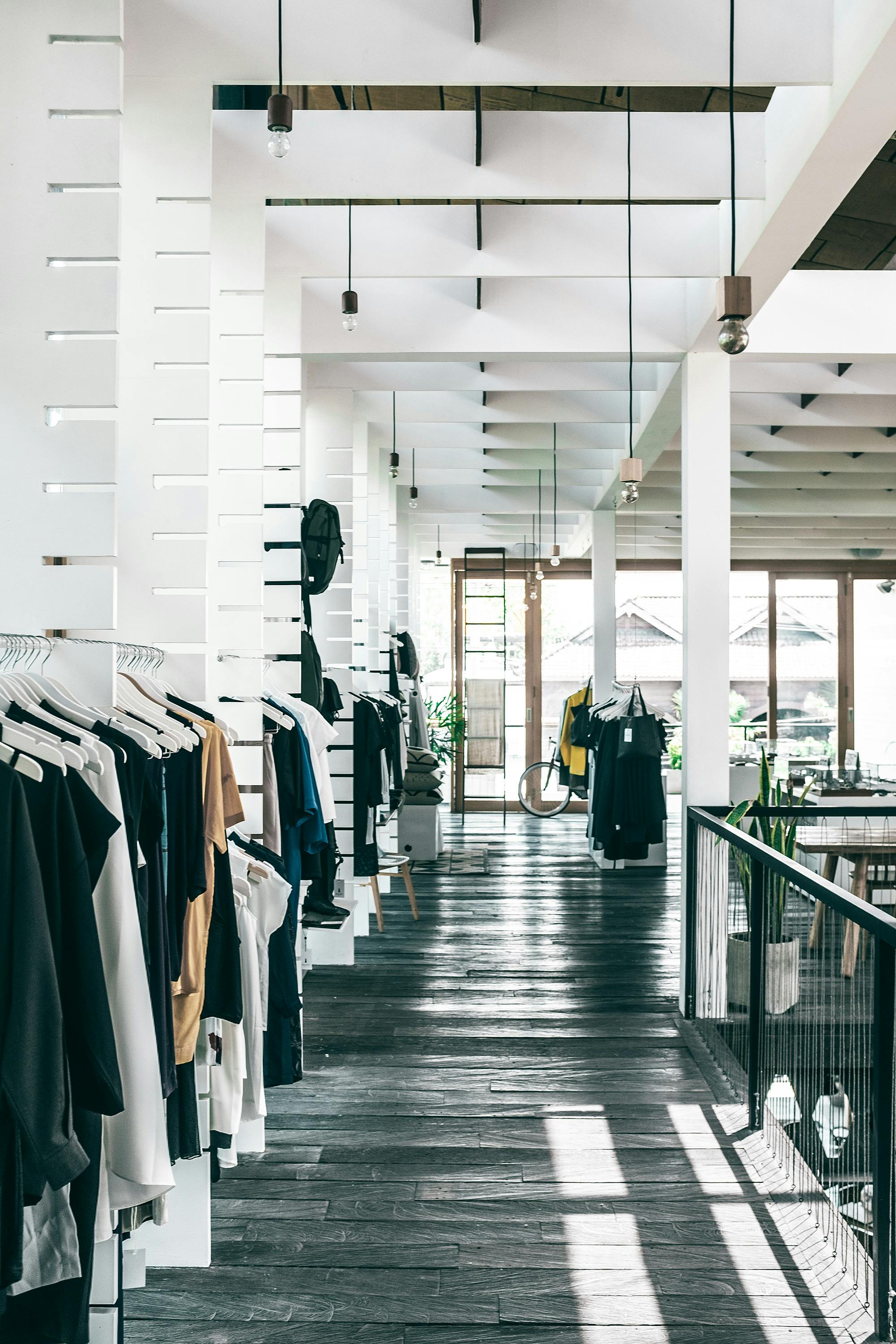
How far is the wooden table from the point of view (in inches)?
217

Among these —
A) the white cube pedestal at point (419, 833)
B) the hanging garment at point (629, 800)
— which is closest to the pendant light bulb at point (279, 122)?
the hanging garment at point (629, 800)

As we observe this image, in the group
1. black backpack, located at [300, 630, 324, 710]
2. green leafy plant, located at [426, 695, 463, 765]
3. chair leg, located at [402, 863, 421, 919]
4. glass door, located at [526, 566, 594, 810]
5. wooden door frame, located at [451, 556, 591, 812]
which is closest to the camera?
black backpack, located at [300, 630, 324, 710]

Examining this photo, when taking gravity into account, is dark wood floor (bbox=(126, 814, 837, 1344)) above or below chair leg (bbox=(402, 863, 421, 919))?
below

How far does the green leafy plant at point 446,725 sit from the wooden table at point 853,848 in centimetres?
531

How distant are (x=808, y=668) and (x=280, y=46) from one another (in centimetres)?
1144

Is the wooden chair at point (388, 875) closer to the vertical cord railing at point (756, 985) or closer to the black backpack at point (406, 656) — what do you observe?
the black backpack at point (406, 656)

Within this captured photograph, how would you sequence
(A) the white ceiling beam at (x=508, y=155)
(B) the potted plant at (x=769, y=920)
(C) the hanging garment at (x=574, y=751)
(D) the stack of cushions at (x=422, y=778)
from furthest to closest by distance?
1. (C) the hanging garment at (x=574, y=751)
2. (D) the stack of cushions at (x=422, y=778)
3. (B) the potted plant at (x=769, y=920)
4. (A) the white ceiling beam at (x=508, y=155)

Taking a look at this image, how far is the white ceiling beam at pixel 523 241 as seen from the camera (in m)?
4.19

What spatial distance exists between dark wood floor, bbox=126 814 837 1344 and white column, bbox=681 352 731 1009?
0.97m

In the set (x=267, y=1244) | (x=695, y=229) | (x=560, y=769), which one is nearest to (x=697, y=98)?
(x=695, y=229)

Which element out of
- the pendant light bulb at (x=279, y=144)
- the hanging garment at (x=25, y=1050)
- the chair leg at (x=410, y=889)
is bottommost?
the chair leg at (x=410, y=889)

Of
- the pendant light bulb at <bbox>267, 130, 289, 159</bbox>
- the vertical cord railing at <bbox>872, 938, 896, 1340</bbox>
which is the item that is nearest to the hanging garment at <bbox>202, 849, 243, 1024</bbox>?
the vertical cord railing at <bbox>872, 938, 896, 1340</bbox>

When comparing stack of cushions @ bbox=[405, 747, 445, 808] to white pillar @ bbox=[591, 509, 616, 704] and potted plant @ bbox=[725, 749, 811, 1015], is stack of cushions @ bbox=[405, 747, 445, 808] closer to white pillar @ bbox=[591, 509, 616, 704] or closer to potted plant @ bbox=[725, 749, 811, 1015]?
white pillar @ bbox=[591, 509, 616, 704]

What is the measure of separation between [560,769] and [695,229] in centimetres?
688
